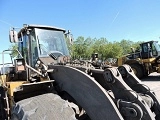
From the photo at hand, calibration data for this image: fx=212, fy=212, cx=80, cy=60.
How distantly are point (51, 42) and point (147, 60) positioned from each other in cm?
1369

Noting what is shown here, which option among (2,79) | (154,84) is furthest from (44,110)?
(154,84)

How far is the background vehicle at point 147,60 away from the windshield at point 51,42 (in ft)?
42.7

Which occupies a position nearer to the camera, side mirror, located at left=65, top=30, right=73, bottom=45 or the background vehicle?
side mirror, located at left=65, top=30, right=73, bottom=45

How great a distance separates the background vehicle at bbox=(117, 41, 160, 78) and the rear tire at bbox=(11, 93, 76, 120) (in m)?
15.1

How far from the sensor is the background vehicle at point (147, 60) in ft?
56.2

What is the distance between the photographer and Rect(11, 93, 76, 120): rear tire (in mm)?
2830

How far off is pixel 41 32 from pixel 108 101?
115 inches

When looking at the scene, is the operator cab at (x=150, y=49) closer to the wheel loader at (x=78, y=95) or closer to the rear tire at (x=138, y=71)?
the rear tire at (x=138, y=71)

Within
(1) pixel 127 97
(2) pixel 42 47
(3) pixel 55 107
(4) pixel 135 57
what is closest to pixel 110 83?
(1) pixel 127 97

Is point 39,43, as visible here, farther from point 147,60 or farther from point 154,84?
point 147,60

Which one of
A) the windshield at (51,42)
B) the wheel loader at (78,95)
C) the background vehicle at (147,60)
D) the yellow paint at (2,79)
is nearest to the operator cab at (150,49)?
the background vehicle at (147,60)

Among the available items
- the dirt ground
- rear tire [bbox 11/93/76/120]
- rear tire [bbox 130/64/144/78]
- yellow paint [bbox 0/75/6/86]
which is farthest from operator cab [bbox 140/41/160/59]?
rear tire [bbox 11/93/76/120]

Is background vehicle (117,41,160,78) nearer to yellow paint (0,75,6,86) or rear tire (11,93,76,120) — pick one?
yellow paint (0,75,6,86)

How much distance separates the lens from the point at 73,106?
10.2 ft
